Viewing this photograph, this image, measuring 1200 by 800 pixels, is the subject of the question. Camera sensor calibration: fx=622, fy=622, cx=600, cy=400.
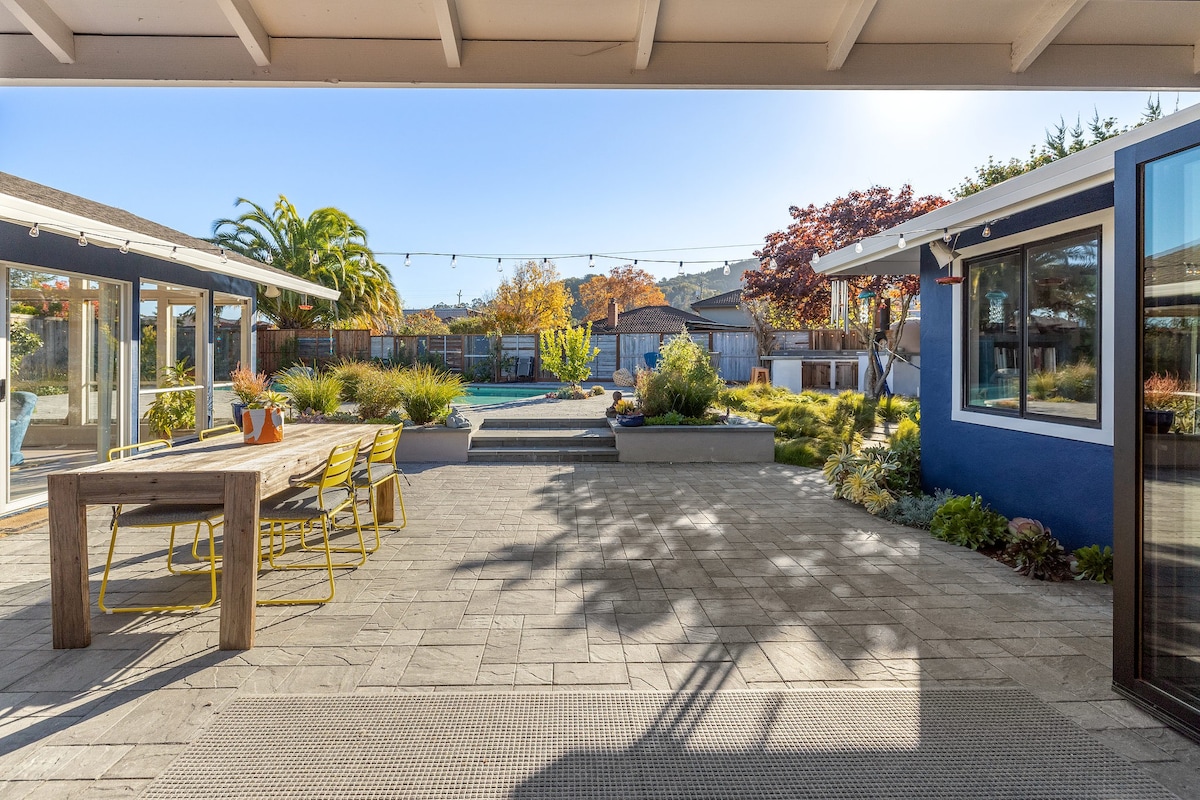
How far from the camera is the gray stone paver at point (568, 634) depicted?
2.22m

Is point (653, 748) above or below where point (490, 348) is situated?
below

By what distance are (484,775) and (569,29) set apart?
2389 millimetres

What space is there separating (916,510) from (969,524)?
0.57 metres

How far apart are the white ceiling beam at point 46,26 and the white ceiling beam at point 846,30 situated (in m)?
2.41

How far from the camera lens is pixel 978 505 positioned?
15.7ft

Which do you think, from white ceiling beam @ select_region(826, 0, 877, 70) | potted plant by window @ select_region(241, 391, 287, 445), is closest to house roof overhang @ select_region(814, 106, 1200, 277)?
white ceiling beam @ select_region(826, 0, 877, 70)

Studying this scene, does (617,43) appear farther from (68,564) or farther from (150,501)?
(68,564)

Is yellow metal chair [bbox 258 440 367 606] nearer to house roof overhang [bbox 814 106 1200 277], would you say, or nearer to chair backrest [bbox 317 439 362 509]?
chair backrest [bbox 317 439 362 509]

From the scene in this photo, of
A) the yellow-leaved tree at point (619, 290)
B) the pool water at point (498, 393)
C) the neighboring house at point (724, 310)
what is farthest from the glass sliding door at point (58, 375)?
the yellow-leaved tree at point (619, 290)

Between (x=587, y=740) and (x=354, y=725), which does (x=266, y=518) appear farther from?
(x=587, y=740)

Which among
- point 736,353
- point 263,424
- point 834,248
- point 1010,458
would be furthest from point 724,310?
point 263,424

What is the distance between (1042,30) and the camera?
2014mm

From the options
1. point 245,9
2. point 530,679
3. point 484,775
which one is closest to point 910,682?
point 530,679

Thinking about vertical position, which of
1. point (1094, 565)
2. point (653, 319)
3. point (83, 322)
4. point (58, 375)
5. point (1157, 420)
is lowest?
point (1094, 565)
